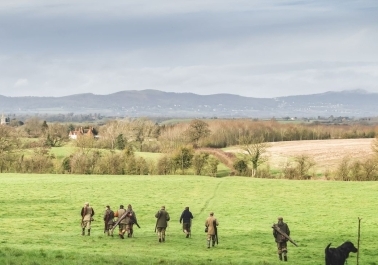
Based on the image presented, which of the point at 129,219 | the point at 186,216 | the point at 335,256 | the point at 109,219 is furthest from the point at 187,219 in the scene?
the point at 335,256

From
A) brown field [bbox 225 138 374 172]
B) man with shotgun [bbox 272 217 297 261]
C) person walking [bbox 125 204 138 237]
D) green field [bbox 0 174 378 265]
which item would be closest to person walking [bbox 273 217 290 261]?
man with shotgun [bbox 272 217 297 261]

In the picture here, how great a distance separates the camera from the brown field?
112438 millimetres

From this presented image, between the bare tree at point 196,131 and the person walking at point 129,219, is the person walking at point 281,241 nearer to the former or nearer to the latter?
the person walking at point 129,219

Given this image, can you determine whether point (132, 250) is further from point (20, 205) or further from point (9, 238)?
point (20, 205)

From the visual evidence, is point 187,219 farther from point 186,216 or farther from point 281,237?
point 281,237

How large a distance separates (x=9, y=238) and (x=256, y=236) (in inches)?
637

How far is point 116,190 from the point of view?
65375 mm

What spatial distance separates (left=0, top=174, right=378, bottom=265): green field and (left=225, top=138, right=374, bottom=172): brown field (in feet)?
120

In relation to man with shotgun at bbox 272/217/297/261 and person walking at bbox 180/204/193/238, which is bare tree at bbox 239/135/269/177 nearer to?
person walking at bbox 180/204/193/238

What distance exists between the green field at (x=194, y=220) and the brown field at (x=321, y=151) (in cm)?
3665

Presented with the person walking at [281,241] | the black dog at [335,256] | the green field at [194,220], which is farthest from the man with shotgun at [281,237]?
the black dog at [335,256]

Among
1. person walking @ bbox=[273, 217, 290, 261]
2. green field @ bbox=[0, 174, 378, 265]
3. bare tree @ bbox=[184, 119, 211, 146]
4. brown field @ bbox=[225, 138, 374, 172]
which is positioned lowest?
green field @ bbox=[0, 174, 378, 265]

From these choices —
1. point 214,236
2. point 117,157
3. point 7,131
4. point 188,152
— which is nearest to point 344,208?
point 214,236

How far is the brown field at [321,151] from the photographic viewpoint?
112m
